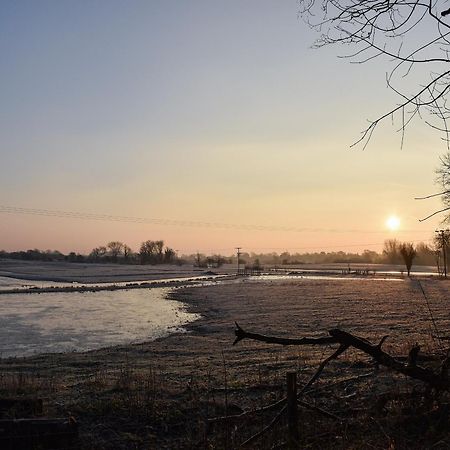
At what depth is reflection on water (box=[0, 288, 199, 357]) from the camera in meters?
22.5

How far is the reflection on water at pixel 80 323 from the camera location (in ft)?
73.9

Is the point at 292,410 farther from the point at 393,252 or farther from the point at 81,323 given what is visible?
the point at 393,252

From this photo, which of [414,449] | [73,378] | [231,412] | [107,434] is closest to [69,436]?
[107,434]

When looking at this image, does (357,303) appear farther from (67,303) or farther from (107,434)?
(107,434)

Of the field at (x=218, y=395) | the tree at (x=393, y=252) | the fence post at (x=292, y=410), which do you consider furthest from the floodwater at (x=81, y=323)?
the tree at (x=393, y=252)

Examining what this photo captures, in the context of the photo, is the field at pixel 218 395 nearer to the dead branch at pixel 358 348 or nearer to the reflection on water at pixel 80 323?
the dead branch at pixel 358 348

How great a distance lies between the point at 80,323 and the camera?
29781 millimetres

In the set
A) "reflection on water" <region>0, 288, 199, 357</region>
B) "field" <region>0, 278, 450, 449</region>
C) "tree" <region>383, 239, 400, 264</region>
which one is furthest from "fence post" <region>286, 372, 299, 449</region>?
"tree" <region>383, 239, 400, 264</region>

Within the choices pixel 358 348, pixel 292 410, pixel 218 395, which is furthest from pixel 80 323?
pixel 358 348

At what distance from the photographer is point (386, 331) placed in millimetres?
21016

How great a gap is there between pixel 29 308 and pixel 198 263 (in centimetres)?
14076

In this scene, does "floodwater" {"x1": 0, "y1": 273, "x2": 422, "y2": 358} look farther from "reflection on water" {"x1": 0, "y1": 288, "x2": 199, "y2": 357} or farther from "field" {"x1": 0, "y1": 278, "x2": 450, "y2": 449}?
"field" {"x1": 0, "y1": 278, "x2": 450, "y2": 449}

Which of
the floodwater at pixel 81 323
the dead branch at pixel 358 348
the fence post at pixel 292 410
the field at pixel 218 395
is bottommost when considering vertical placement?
the floodwater at pixel 81 323

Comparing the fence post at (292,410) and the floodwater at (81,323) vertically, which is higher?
the fence post at (292,410)
